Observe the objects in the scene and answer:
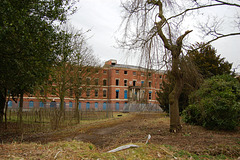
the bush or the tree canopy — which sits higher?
the tree canopy

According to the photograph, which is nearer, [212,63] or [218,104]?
[218,104]

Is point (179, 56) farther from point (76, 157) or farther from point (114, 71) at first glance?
point (114, 71)

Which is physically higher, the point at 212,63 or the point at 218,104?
the point at 212,63

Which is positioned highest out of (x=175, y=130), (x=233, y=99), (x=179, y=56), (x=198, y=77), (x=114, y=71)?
(x=114, y=71)

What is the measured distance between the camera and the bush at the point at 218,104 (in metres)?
10.7

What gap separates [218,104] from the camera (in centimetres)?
1103

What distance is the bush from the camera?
10742 mm

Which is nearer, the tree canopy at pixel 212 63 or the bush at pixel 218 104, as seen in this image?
the bush at pixel 218 104

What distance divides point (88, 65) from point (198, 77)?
652 inches

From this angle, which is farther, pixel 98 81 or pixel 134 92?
pixel 134 92

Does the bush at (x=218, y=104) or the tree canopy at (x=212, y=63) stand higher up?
the tree canopy at (x=212, y=63)

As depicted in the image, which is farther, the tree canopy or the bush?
the tree canopy

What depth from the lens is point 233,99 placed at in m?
10.9

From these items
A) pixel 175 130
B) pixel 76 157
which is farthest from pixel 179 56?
pixel 76 157
